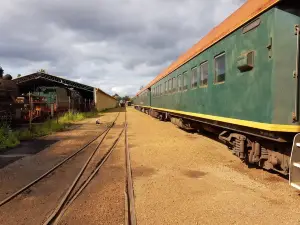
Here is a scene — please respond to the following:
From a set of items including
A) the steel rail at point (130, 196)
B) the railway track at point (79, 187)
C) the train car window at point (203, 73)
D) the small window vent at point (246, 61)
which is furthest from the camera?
the train car window at point (203, 73)

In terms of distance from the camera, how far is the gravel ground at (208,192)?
4105mm

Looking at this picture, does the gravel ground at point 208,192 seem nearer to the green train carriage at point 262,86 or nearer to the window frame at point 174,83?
the green train carriage at point 262,86

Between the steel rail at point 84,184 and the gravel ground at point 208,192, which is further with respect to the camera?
the steel rail at point 84,184

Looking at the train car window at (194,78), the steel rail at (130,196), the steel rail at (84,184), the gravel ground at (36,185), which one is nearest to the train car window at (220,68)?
the train car window at (194,78)

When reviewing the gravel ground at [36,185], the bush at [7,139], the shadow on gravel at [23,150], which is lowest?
the gravel ground at [36,185]

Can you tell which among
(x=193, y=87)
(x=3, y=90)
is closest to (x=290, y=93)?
(x=193, y=87)

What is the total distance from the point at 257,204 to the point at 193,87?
616cm

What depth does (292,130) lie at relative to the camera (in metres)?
4.80

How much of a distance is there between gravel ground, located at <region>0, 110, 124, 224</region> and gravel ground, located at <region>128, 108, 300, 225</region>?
1.55 m

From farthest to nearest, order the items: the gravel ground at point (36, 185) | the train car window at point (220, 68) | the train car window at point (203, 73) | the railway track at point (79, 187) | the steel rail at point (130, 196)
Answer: the train car window at point (203, 73)
the train car window at point (220, 68)
the gravel ground at point (36, 185)
the railway track at point (79, 187)
the steel rail at point (130, 196)

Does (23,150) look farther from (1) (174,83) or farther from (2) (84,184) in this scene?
(1) (174,83)

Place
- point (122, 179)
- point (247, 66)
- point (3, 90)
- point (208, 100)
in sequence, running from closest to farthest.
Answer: point (247, 66) → point (122, 179) → point (208, 100) → point (3, 90)

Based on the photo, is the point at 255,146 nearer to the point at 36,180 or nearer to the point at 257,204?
the point at 257,204

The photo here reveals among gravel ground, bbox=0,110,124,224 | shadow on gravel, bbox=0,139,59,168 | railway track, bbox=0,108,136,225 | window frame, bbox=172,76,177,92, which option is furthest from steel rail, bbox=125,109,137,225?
window frame, bbox=172,76,177,92
